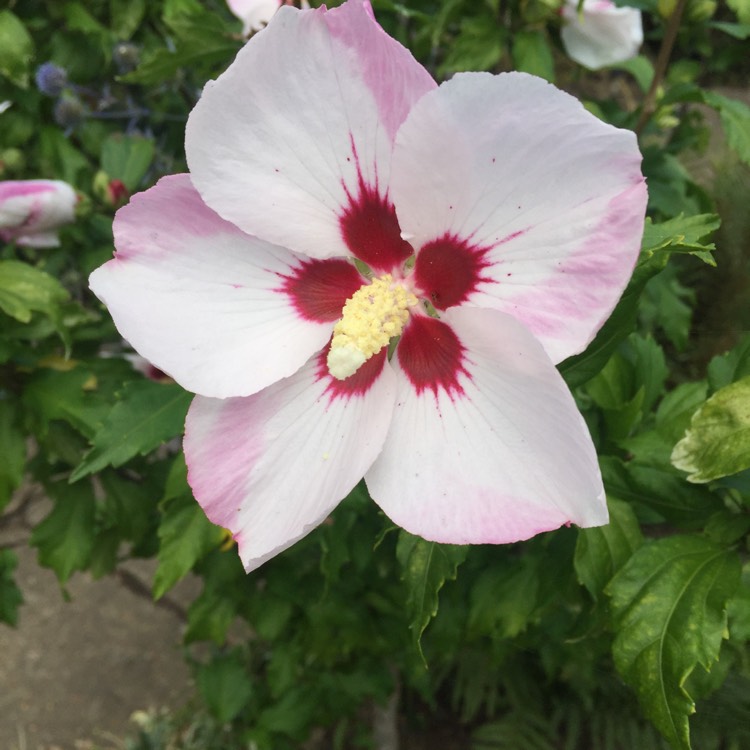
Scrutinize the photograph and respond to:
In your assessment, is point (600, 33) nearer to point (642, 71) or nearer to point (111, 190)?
point (642, 71)

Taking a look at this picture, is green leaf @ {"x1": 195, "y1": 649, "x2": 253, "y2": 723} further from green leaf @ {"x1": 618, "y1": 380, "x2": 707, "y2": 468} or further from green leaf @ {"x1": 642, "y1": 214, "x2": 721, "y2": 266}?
green leaf @ {"x1": 642, "y1": 214, "x2": 721, "y2": 266}

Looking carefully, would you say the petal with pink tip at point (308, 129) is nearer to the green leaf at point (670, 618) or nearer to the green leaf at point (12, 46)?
the green leaf at point (670, 618)

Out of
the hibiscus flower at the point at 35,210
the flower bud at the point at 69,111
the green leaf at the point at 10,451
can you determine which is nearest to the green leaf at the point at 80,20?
the flower bud at the point at 69,111

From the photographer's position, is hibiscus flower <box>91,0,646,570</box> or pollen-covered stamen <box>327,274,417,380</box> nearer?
hibiscus flower <box>91,0,646,570</box>

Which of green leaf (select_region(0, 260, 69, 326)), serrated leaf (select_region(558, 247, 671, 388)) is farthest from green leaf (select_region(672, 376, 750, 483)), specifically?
green leaf (select_region(0, 260, 69, 326))

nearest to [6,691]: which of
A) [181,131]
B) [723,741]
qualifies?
[181,131]

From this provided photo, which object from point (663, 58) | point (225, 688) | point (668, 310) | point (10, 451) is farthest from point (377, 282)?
point (225, 688)
